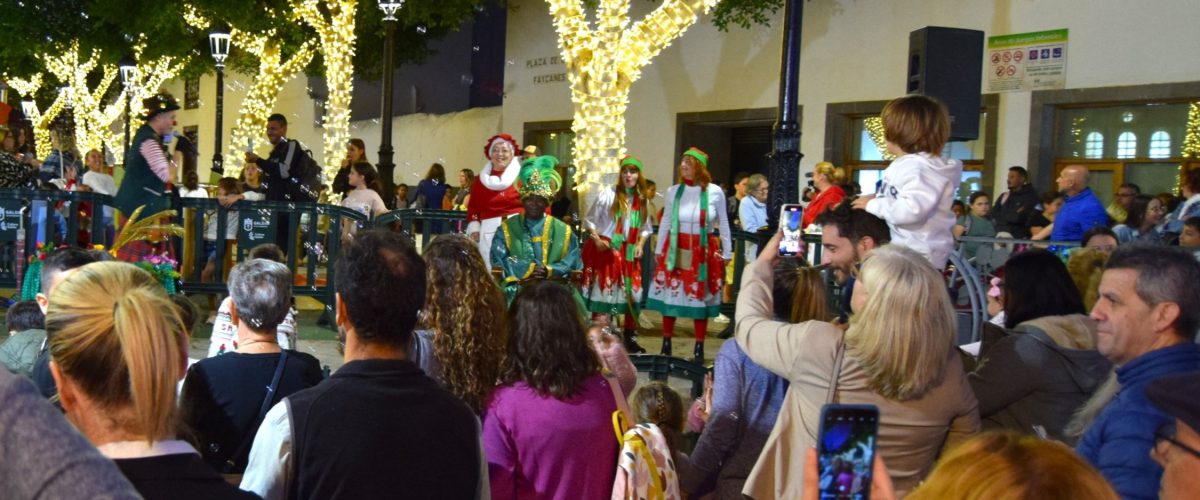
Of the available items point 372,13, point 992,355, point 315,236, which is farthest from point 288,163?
point 372,13

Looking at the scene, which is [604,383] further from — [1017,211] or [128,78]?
[128,78]

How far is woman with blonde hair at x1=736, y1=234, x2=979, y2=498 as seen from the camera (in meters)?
3.37

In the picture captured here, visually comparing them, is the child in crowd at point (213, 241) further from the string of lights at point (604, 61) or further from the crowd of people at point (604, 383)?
the crowd of people at point (604, 383)

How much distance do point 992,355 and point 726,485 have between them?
40.5 inches

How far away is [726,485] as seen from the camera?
168 inches

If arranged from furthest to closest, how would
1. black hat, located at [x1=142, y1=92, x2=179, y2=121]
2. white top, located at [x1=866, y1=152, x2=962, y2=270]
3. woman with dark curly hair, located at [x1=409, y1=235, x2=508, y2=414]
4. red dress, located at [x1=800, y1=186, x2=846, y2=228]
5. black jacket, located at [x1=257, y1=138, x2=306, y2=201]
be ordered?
black jacket, located at [x1=257, y1=138, x2=306, y2=201] < red dress, located at [x1=800, y1=186, x2=846, y2=228] < black hat, located at [x1=142, y1=92, x2=179, y2=121] < white top, located at [x1=866, y1=152, x2=962, y2=270] < woman with dark curly hair, located at [x1=409, y1=235, x2=508, y2=414]

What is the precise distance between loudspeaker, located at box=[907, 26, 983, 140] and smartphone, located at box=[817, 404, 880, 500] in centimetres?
662

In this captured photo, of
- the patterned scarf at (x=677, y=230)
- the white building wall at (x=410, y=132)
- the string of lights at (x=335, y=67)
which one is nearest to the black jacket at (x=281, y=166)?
the patterned scarf at (x=677, y=230)

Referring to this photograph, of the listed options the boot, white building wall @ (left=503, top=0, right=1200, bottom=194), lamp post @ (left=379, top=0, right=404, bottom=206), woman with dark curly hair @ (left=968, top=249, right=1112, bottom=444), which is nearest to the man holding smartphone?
woman with dark curly hair @ (left=968, top=249, right=1112, bottom=444)

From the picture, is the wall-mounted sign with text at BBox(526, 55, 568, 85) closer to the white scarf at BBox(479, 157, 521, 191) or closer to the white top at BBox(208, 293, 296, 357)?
the white scarf at BBox(479, 157, 521, 191)

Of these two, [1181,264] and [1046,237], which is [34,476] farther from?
[1046,237]

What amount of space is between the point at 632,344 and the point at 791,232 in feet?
22.8

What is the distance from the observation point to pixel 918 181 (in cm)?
498

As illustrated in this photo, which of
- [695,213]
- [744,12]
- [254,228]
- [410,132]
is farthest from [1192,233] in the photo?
[410,132]
